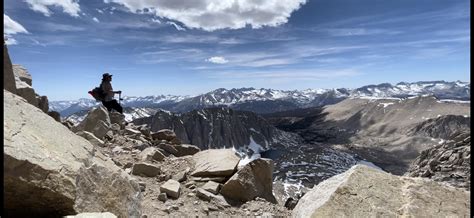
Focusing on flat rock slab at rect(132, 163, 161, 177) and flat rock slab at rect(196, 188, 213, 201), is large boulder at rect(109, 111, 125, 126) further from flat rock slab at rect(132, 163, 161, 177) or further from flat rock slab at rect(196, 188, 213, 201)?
flat rock slab at rect(196, 188, 213, 201)

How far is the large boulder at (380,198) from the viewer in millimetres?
8945

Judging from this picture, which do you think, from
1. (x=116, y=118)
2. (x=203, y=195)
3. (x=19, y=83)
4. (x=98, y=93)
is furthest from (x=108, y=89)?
(x=203, y=195)

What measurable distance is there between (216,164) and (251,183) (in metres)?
2.38

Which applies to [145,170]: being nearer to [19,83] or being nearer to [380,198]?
[19,83]

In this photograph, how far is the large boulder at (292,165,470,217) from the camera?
8.95m

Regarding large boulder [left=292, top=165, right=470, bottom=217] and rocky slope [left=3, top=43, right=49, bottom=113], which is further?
rocky slope [left=3, top=43, right=49, bottom=113]

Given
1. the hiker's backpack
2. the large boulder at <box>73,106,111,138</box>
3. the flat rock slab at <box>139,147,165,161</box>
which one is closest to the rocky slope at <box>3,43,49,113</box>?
the large boulder at <box>73,106,111,138</box>

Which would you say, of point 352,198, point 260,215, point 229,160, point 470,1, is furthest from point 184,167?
point 470,1

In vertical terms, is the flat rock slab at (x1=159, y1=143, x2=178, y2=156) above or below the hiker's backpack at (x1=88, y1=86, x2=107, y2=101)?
below

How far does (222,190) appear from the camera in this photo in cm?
1580

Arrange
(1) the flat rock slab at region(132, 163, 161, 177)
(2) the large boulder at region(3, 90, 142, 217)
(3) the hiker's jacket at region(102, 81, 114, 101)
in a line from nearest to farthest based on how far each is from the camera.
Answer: (2) the large boulder at region(3, 90, 142, 217)
(1) the flat rock slab at region(132, 163, 161, 177)
(3) the hiker's jacket at region(102, 81, 114, 101)

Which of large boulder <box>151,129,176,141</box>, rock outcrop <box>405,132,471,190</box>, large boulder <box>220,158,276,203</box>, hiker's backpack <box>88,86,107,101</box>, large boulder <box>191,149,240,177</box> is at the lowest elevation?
rock outcrop <box>405,132,471,190</box>

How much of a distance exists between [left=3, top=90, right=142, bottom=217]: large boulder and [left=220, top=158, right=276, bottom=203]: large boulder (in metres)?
6.94

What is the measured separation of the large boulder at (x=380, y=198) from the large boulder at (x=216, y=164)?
23.4 feet
